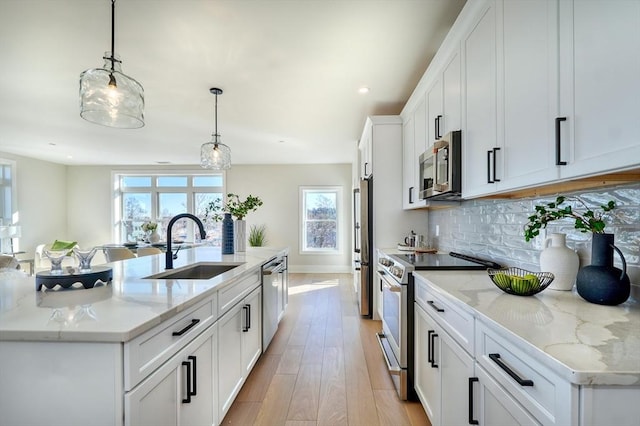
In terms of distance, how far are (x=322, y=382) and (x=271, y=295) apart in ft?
2.94

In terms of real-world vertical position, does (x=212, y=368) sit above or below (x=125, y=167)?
below

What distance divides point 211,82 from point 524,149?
2810 mm

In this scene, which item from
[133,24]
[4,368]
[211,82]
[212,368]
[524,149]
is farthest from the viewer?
[211,82]

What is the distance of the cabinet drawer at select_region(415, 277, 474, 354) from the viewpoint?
121cm

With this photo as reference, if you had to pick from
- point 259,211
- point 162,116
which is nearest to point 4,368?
point 162,116

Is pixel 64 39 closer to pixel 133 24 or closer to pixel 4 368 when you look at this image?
pixel 133 24

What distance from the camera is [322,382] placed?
229 centimetres

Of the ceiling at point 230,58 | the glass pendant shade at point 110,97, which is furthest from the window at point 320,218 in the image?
the glass pendant shade at point 110,97

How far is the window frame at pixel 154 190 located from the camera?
7.61 meters

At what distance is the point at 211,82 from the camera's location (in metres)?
3.02

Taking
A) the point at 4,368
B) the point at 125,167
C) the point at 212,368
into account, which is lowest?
the point at 212,368

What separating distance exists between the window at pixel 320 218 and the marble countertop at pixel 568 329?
592 centimetres

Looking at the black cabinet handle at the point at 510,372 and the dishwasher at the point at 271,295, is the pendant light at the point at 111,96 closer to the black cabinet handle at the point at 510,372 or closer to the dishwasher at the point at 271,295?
the dishwasher at the point at 271,295

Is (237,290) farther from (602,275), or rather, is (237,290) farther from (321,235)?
(321,235)
